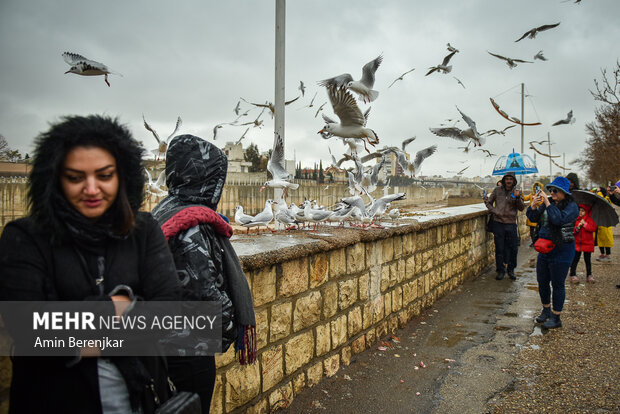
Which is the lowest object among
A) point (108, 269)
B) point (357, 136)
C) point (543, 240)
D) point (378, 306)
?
point (378, 306)

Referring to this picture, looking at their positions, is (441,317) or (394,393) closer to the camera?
(394,393)

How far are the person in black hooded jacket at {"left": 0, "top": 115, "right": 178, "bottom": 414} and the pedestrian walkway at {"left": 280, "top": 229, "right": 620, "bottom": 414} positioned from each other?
203cm

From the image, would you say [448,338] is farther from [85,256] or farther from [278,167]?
[85,256]

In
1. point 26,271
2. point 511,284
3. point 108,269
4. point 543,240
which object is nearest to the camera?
point 26,271

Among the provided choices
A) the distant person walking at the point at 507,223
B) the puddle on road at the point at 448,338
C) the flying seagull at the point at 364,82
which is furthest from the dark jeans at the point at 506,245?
the flying seagull at the point at 364,82

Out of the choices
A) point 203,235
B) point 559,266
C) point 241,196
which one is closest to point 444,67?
point 559,266

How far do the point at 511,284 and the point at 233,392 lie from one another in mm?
6306

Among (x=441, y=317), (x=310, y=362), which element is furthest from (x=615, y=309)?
(x=310, y=362)

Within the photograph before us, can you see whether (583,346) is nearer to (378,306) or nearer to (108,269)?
(378,306)

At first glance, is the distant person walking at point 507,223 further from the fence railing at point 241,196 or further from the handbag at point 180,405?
the handbag at point 180,405

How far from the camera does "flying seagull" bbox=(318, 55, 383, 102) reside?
4710 millimetres

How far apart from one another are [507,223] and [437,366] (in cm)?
474

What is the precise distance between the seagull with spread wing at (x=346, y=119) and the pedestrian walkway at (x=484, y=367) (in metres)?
2.56

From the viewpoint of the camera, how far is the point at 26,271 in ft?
3.85
